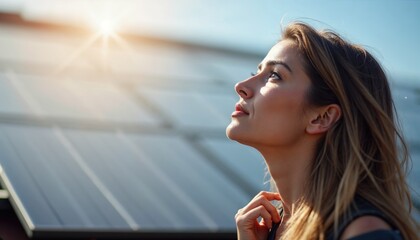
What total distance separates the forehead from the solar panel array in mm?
2544

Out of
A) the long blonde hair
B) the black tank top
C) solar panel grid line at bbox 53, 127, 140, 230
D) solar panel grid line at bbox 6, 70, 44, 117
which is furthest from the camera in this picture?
solar panel grid line at bbox 6, 70, 44, 117

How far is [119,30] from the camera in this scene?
11.9m

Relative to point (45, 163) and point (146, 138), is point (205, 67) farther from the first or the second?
point (45, 163)

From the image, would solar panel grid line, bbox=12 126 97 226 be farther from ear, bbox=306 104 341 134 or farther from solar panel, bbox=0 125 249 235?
ear, bbox=306 104 341 134

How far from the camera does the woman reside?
346cm

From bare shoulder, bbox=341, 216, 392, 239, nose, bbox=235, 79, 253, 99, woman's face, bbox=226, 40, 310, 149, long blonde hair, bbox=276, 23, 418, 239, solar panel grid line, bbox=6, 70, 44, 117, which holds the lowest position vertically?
bare shoulder, bbox=341, 216, 392, 239

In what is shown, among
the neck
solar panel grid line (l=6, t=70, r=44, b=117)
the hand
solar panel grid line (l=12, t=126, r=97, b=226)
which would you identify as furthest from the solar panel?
the neck

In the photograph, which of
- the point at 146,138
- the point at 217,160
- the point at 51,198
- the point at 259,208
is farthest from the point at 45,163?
the point at 259,208

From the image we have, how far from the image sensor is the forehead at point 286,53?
369 centimetres

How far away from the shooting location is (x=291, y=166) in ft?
12.1

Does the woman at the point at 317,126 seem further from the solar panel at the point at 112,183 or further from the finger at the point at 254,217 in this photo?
the solar panel at the point at 112,183

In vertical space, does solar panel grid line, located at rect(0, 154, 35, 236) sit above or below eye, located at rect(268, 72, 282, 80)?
above

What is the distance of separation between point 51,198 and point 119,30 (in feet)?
19.9

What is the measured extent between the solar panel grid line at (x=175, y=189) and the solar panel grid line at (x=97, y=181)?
2.21 feet
